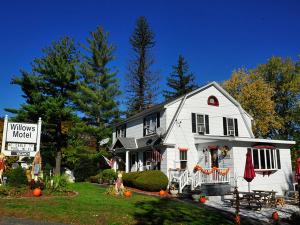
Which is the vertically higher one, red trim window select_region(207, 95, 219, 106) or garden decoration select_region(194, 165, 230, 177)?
red trim window select_region(207, 95, 219, 106)

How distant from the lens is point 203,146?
27109 millimetres

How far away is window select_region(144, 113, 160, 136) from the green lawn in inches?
528

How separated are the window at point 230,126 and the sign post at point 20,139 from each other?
17.9 meters

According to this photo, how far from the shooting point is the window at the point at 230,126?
3021 centimetres

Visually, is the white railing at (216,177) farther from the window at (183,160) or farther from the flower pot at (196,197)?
the window at (183,160)

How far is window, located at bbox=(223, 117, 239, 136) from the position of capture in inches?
1189

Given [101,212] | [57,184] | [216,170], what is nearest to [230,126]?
[216,170]

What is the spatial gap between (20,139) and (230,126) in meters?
19.6

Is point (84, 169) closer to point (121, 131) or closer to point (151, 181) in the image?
point (121, 131)

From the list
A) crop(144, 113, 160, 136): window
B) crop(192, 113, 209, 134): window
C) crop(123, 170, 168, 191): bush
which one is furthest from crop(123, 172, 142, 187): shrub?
crop(192, 113, 209, 134): window

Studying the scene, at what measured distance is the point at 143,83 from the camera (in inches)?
2183

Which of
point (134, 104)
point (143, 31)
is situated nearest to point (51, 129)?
point (134, 104)

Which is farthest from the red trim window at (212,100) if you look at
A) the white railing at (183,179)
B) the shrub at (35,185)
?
the shrub at (35,185)

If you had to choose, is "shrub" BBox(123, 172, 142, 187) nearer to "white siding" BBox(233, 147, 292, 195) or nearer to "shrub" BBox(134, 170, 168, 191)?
"shrub" BBox(134, 170, 168, 191)
